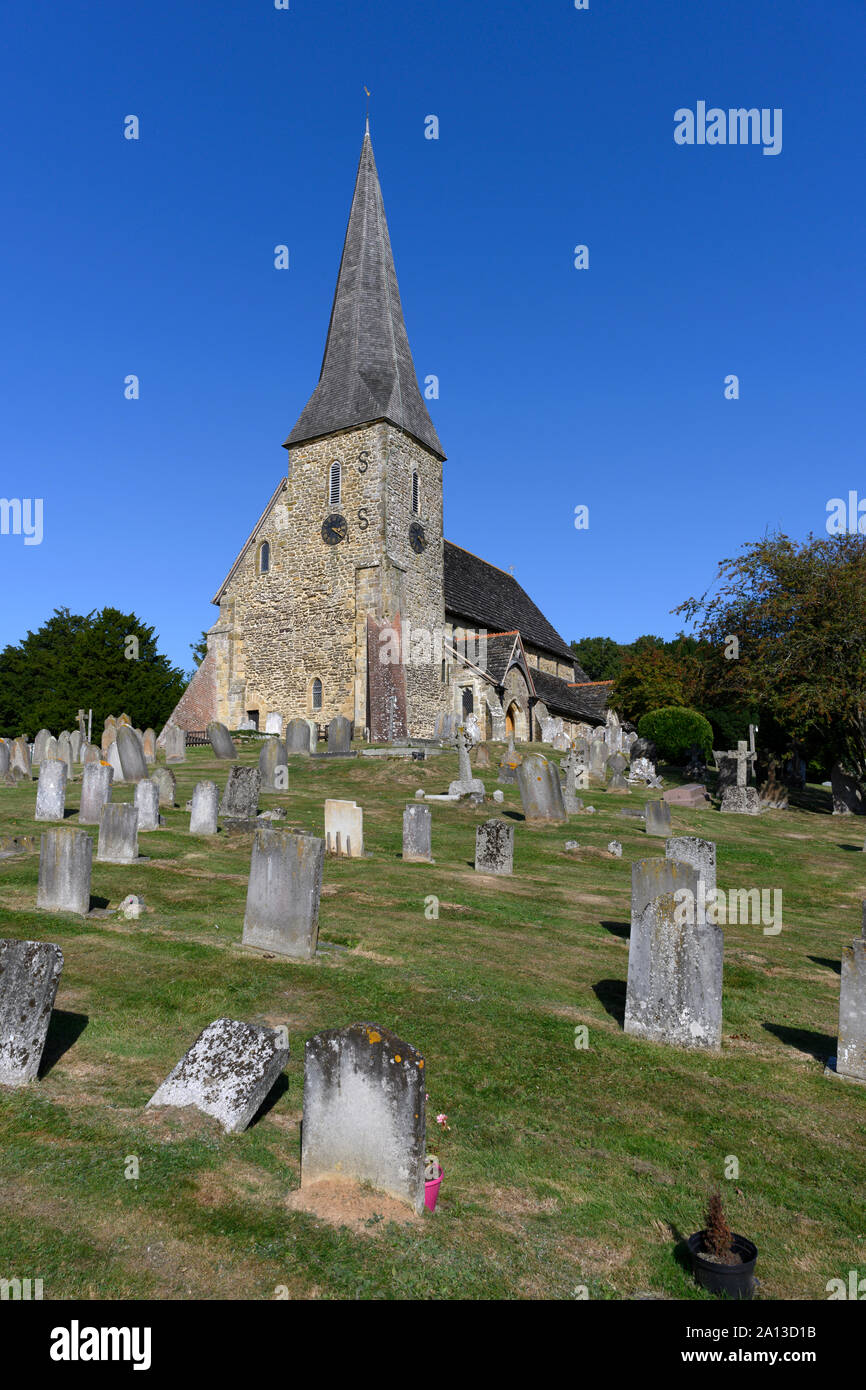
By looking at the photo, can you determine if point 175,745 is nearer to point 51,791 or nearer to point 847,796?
point 51,791

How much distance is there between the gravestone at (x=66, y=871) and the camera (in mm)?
7797

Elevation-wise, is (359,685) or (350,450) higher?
(350,450)

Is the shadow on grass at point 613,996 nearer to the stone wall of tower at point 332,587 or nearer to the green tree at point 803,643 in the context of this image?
the green tree at point 803,643

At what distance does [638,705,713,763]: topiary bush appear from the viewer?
30531 millimetres

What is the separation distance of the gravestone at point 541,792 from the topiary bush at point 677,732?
15.9m

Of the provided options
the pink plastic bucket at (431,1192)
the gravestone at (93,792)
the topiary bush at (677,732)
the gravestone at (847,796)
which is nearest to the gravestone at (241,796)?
the gravestone at (93,792)

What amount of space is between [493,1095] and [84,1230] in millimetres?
2362

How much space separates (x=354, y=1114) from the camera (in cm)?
391

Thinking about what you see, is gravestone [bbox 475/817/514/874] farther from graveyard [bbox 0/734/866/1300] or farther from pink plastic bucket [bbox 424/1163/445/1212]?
pink plastic bucket [bbox 424/1163/445/1212]

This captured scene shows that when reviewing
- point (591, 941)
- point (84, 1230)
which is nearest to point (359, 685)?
point (591, 941)

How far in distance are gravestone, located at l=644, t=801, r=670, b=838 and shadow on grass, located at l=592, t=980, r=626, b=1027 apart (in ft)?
31.3

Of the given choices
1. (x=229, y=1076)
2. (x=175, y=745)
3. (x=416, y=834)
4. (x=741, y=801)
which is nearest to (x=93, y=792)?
(x=416, y=834)

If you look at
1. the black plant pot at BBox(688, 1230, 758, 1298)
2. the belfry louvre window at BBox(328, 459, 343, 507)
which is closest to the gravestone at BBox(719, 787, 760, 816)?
the black plant pot at BBox(688, 1230, 758, 1298)

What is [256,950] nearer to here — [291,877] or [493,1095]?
[291,877]
